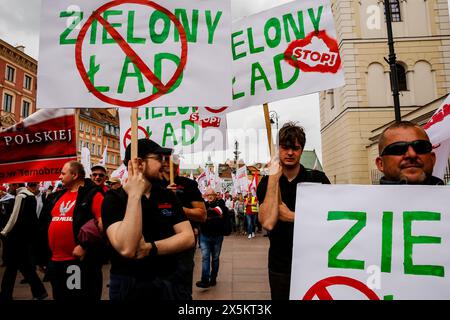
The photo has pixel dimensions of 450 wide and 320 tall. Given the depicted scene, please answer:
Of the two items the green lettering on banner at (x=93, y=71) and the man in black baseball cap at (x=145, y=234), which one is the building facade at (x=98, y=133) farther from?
the man in black baseball cap at (x=145, y=234)

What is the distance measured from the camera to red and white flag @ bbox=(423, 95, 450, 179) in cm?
248

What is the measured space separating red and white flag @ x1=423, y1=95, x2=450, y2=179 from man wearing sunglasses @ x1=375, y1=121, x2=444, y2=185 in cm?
71

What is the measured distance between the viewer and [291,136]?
102 inches

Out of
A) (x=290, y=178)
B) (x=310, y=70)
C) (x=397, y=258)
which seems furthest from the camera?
(x=310, y=70)

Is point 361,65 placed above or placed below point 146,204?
above

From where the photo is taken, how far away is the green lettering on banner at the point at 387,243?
5.30ft

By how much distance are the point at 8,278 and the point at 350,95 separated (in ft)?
67.7

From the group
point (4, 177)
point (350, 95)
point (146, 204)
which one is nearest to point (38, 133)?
point (4, 177)

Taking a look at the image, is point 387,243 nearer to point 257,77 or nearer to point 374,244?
point 374,244

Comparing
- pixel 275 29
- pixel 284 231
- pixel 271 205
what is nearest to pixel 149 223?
pixel 271 205

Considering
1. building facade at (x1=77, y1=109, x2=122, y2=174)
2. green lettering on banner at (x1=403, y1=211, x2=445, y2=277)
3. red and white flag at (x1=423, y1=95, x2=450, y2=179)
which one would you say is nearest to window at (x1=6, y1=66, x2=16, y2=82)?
building facade at (x1=77, y1=109, x2=122, y2=174)

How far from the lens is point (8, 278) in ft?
16.7
